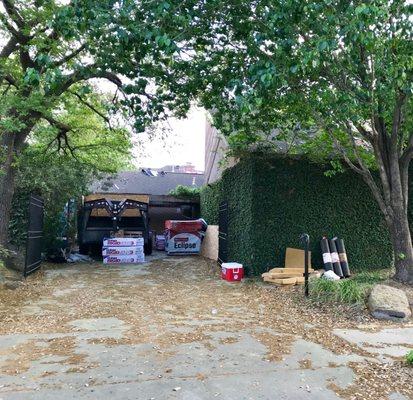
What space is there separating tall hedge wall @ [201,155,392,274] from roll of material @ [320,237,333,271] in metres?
0.30

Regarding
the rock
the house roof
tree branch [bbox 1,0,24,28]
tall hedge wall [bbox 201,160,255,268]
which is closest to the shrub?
the house roof

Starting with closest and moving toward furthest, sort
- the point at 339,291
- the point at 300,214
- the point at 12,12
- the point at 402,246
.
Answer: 1. the point at 339,291
2. the point at 402,246
3. the point at 12,12
4. the point at 300,214

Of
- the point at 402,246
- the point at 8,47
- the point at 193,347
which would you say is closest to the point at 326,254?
the point at 402,246

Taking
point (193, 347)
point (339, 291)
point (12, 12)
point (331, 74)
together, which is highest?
point (12, 12)

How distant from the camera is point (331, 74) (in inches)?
288

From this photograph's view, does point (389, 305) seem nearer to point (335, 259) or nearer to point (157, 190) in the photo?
point (335, 259)

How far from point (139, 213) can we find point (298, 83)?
10.2 meters

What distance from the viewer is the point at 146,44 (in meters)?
6.59

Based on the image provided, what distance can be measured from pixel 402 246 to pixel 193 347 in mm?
5574

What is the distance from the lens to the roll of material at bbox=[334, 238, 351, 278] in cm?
1031

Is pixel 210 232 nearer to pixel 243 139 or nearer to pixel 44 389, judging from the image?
pixel 243 139

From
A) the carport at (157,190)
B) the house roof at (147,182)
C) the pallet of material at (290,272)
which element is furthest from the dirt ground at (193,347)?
the house roof at (147,182)

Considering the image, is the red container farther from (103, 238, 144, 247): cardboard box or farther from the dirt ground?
(103, 238, 144, 247): cardboard box

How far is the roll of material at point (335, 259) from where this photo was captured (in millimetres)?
10164
